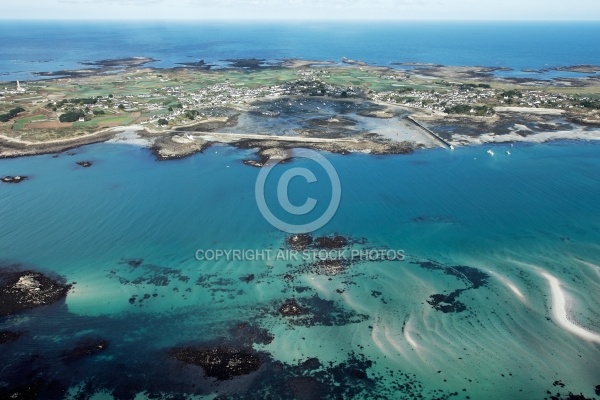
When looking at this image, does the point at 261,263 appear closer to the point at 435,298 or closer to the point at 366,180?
the point at 435,298

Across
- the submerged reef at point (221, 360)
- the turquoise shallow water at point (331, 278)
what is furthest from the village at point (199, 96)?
the submerged reef at point (221, 360)

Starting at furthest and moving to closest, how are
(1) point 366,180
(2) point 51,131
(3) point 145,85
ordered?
1. (3) point 145,85
2. (2) point 51,131
3. (1) point 366,180

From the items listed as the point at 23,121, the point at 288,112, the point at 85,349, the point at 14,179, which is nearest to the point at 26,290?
the point at 85,349

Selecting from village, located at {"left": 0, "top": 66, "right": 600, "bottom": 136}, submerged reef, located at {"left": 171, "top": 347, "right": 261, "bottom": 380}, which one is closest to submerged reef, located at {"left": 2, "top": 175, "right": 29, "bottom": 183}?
village, located at {"left": 0, "top": 66, "right": 600, "bottom": 136}

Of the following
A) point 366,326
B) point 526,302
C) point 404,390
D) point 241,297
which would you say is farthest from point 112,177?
point 526,302

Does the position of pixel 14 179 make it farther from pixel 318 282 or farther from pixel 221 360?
pixel 318 282

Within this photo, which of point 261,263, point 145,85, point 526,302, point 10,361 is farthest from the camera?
point 145,85

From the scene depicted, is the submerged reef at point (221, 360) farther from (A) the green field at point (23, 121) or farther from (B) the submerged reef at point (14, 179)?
(A) the green field at point (23, 121)
